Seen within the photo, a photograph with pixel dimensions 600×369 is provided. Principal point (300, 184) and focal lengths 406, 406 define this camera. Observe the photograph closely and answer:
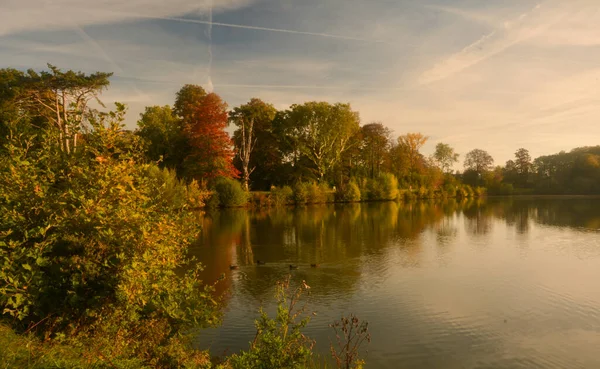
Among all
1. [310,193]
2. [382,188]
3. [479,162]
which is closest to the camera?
[310,193]

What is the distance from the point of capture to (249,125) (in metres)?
52.1

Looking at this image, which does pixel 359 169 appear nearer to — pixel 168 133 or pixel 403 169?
pixel 403 169

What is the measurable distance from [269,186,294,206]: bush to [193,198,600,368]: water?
2220 centimetres

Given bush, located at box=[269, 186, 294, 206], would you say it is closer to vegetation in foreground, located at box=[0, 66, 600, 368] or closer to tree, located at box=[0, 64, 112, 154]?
tree, located at box=[0, 64, 112, 154]

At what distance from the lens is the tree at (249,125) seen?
50.4 metres

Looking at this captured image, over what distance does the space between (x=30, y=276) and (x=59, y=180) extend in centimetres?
290

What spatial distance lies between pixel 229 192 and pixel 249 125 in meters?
11.4

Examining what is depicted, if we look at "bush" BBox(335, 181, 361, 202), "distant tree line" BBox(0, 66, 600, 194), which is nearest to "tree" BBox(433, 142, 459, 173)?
"distant tree line" BBox(0, 66, 600, 194)

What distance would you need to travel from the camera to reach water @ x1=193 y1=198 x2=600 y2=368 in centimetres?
884

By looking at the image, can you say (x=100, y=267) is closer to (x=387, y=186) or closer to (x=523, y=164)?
(x=387, y=186)

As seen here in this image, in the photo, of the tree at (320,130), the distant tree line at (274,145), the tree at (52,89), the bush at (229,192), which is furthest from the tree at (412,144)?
the tree at (52,89)

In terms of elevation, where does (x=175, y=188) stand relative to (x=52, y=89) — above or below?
below

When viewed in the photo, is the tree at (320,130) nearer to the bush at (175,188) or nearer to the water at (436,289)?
the bush at (175,188)

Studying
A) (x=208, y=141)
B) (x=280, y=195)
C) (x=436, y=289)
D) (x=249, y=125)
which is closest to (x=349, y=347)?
(x=436, y=289)
